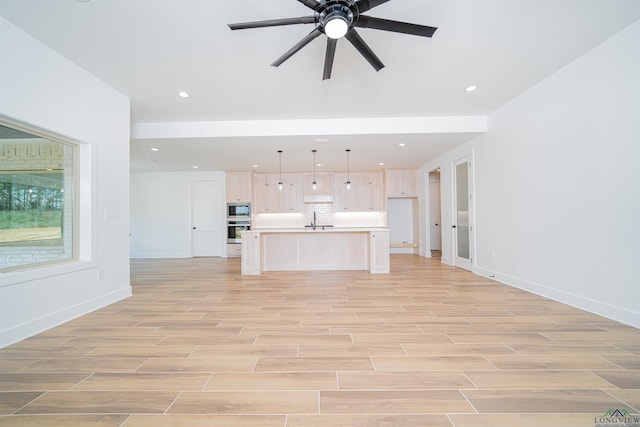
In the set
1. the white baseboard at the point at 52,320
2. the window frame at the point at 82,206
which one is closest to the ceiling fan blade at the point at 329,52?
the window frame at the point at 82,206

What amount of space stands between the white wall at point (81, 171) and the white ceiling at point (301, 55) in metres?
0.22

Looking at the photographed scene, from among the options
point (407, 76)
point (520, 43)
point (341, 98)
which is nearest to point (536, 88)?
point (520, 43)

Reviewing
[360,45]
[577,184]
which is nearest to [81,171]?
[360,45]

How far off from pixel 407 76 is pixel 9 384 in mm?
4416

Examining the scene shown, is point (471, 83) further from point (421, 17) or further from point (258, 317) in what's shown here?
point (258, 317)

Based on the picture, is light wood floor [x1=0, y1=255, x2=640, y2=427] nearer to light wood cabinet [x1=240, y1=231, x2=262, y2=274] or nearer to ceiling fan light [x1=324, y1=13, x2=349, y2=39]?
light wood cabinet [x1=240, y1=231, x2=262, y2=274]

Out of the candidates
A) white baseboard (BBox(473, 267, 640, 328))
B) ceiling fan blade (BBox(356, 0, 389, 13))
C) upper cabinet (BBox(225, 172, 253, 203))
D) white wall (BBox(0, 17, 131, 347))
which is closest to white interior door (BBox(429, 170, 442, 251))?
white baseboard (BBox(473, 267, 640, 328))

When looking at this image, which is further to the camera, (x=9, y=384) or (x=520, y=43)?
(x=520, y=43)

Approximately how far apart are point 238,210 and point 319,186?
252cm

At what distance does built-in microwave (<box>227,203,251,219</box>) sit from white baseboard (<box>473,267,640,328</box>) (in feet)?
20.5

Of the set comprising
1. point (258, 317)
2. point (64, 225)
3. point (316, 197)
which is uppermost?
point (316, 197)

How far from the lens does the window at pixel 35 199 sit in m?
2.43

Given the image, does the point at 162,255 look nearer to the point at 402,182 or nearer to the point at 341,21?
the point at 402,182

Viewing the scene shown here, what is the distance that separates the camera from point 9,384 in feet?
5.52
